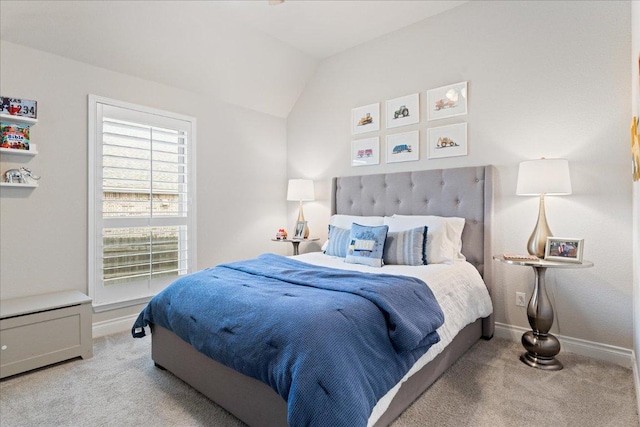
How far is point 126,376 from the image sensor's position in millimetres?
2234

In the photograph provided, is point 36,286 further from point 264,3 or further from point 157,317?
point 264,3

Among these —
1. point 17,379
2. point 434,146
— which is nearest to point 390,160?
point 434,146

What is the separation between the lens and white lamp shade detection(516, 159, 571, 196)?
2.33m

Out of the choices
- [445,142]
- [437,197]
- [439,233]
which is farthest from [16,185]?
[445,142]

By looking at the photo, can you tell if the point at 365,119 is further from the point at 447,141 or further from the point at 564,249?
the point at 564,249

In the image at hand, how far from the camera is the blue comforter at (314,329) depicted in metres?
1.29

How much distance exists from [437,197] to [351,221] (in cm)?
89

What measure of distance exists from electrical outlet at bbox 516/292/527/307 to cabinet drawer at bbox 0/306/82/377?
344cm

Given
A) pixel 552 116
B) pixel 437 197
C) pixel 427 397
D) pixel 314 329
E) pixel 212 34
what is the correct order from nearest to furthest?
pixel 314 329 → pixel 427 397 → pixel 552 116 → pixel 437 197 → pixel 212 34

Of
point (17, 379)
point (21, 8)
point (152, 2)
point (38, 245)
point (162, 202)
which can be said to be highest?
point (152, 2)

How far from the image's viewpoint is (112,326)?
3070 mm

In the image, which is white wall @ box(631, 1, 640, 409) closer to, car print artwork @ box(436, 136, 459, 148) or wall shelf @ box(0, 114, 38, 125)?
car print artwork @ box(436, 136, 459, 148)

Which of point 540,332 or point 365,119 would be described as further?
point 365,119

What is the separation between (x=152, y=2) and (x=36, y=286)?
8.15 ft
